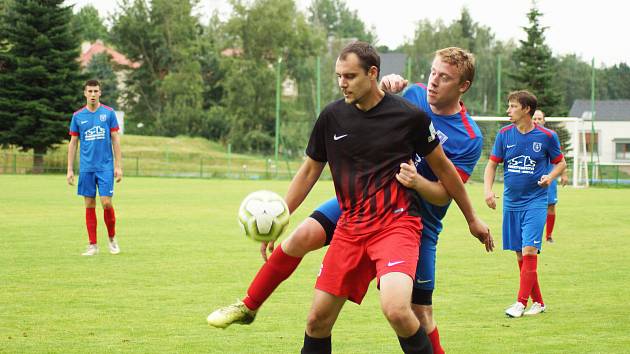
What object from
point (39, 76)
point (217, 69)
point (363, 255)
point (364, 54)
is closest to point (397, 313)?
point (363, 255)

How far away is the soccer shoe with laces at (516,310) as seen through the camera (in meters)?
8.25

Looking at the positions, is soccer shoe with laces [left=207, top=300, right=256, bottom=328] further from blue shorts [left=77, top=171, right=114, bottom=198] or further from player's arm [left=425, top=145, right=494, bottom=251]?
blue shorts [left=77, top=171, right=114, bottom=198]

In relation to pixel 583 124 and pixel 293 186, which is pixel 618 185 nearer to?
pixel 583 124

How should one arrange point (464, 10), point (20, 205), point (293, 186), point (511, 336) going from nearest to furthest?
point (293, 186) < point (511, 336) < point (20, 205) < point (464, 10)

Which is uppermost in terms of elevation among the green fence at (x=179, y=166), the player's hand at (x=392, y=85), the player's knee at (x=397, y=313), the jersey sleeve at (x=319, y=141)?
the player's hand at (x=392, y=85)

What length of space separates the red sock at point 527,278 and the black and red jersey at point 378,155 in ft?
12.0

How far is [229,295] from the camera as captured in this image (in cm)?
911

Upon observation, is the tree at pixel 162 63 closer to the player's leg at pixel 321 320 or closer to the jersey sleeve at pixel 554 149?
the jersey sleeve at pixel 554 149

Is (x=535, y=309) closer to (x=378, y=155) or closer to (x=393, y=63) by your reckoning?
(x=378, y=155)

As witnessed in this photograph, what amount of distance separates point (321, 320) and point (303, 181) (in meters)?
0.92

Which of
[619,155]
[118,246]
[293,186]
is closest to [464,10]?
[619,155]

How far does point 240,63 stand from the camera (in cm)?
6681

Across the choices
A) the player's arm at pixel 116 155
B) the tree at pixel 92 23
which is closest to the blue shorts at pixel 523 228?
the player's arm at pixel 116 155

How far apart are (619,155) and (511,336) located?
35.2 meters
